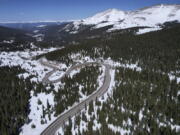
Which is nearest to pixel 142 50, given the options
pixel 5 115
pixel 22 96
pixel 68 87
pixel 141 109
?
pixel 68 87

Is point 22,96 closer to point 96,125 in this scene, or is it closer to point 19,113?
point 19,113

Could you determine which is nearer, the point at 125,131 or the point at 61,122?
the point at 125,131

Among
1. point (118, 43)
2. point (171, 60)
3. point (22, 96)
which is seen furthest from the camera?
point (118, 43)

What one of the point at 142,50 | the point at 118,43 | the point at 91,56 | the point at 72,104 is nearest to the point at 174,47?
the point at 142,50

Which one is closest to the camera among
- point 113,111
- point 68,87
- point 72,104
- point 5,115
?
point 113,111

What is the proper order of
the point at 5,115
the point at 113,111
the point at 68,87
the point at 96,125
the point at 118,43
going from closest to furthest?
the point at 96,125, the point at 113,111, the point at 5,115, the point at 68,87, the point at 118,43

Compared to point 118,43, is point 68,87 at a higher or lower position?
lower

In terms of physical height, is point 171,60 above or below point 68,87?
above

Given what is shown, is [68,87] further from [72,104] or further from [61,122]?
[61,122]

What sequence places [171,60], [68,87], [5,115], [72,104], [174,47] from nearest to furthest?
1. [5,115]
2. [72,104]
3. [68,87]
4. [171,60]
5. [174,47]
